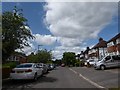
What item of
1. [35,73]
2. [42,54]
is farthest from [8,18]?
[42,54]

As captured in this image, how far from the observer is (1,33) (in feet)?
64.6

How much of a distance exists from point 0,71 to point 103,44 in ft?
234

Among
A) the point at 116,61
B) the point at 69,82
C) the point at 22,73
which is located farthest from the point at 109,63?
the point at 22,73

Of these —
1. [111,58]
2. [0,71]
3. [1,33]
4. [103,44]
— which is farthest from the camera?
[103,44]

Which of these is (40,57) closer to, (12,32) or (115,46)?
(115,46)

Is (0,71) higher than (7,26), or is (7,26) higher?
(7,26)

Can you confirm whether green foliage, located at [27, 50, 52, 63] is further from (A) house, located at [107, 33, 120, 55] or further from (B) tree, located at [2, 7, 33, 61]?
(B) tree, located at [2, 7, 33, 61]

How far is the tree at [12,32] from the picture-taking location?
809 inches

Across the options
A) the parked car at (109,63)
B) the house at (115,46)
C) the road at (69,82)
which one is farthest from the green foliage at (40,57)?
the road at (69,82)

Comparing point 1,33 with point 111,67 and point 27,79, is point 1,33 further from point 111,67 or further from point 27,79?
point 111,67

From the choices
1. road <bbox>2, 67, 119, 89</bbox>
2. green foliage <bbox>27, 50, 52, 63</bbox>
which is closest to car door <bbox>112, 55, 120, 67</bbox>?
road <bbox>2, 67, 119, 89</bbox>

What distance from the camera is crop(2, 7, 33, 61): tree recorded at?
67.4 feet

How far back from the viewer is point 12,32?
20.6 meters

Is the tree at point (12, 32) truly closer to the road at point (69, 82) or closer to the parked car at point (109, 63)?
the road at point (69, 82)
